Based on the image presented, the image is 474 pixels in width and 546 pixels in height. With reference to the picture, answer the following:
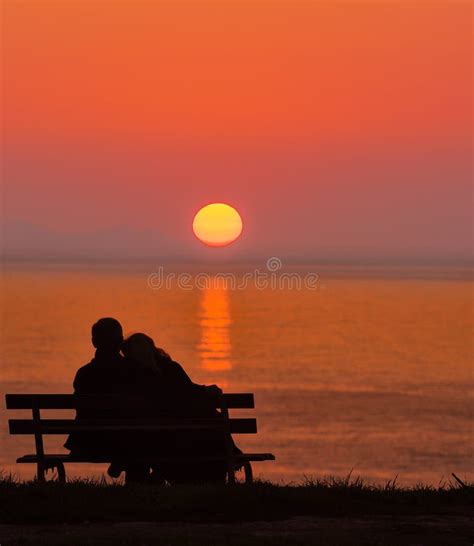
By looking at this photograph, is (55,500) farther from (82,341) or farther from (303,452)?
(82,341)

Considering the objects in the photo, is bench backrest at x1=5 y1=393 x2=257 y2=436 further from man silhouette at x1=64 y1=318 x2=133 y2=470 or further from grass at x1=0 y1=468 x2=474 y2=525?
grass at x1=0 y1=468 x2=474 y2=525

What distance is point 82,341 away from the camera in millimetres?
81438

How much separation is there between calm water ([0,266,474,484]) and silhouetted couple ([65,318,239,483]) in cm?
2261

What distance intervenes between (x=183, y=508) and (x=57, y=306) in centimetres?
12997

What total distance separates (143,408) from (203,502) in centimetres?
145

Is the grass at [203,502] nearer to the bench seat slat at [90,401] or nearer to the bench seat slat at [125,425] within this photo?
the bench seat slat at [125,425]

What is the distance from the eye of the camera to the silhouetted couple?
10.7 metres

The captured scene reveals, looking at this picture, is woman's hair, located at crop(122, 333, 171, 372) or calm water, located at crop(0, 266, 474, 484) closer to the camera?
woman's hair, located at crop(122, 333, 171, 372)

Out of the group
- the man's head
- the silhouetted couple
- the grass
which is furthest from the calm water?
the grass

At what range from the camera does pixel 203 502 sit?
31.0 ft

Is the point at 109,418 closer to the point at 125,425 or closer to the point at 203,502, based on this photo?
the point at 125,425

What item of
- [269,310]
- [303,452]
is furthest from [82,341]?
[269,310]

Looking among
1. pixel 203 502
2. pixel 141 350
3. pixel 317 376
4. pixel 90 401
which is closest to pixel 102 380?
pixel 90 401

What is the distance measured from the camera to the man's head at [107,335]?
10.8 meters
